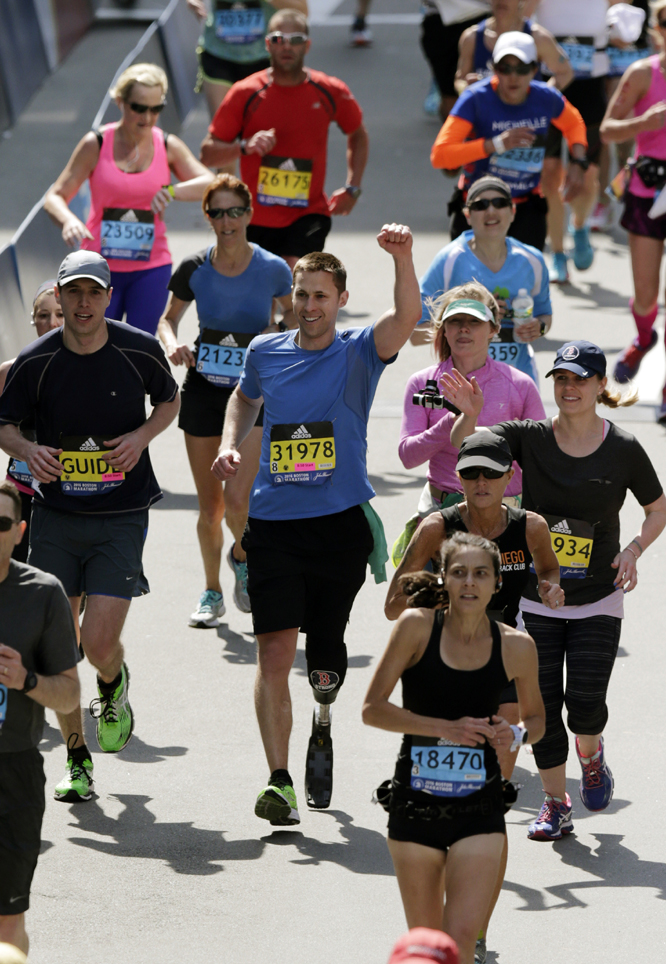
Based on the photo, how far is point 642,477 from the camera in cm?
629

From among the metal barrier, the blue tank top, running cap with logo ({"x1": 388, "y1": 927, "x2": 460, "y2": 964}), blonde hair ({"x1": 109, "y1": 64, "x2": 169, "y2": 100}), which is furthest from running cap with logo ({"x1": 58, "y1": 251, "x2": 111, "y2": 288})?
the blue tank top

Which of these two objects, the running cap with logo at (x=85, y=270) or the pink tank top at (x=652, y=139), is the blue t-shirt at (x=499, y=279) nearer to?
the running cap with logo at (x=85, y=270)

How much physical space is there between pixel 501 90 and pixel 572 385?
15.7 ft

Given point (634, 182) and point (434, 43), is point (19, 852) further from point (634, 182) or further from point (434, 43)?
point (434, 43)

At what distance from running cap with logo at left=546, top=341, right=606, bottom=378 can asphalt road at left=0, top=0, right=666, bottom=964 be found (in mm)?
1737

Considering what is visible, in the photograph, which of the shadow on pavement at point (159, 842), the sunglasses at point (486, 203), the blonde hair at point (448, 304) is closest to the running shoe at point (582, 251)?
the sunglasses at point (486, 203)

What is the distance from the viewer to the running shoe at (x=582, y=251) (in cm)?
1491

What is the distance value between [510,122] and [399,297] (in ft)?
14.8

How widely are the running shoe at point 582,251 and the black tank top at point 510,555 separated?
938 centimetres

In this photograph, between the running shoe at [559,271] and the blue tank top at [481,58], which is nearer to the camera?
the blue tank top at [481,58]

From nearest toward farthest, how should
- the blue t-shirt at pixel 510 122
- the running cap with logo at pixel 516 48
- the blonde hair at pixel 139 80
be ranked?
the blonde hair at pixel 139 80 < the running cap with logo at pixel 516 48 < the blue t-shirt at pixel 510 122

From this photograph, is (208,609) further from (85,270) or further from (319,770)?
(85,270)

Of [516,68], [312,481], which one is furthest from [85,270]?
[516,68]

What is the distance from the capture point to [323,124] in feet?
36.2
